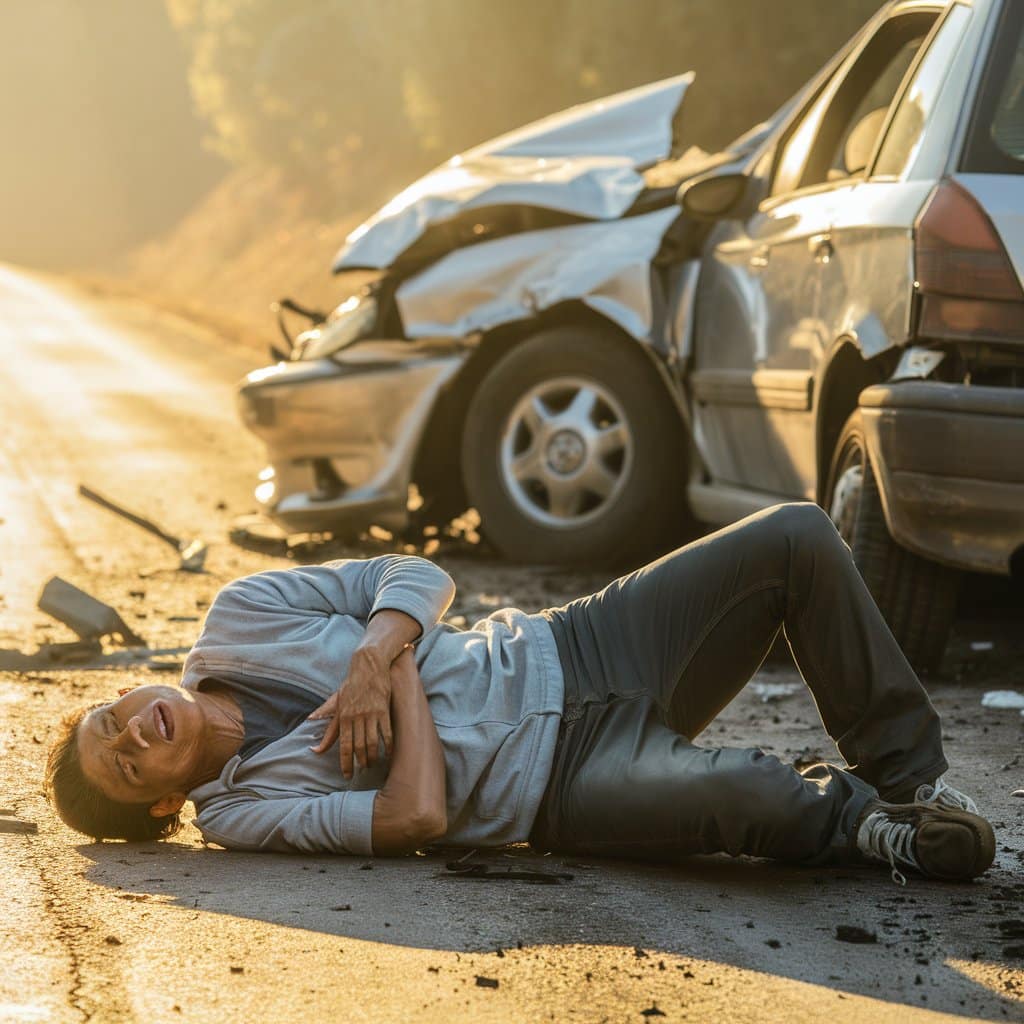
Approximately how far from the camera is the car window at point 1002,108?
217 inches

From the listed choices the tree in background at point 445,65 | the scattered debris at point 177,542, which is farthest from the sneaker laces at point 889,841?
the tree in background at point 445,65

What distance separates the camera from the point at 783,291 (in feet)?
22.1

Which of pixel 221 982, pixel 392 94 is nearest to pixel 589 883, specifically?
pixel 221 982

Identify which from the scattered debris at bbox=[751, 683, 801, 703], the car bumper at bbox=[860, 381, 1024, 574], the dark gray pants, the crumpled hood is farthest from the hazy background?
the dark gray pants

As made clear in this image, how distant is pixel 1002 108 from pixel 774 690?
1.96m

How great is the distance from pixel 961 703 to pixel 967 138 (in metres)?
1.69

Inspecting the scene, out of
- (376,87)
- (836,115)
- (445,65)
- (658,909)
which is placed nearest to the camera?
(658,909)

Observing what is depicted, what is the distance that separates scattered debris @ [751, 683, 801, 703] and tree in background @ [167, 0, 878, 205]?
16299 millimetres

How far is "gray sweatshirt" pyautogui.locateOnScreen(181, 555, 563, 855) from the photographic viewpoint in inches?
162

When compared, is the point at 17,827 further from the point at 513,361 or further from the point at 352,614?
the point at 513,361

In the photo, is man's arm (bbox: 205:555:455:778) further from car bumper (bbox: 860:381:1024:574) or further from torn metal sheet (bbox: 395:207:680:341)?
torn metal sheet (bbox: 395:207:680:341)

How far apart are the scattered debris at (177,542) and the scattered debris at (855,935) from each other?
5.81 meters

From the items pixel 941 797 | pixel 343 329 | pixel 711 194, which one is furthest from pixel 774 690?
pixel 343 329

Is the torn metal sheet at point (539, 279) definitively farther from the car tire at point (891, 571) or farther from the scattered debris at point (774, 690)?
the car tire at point (891, 571)
